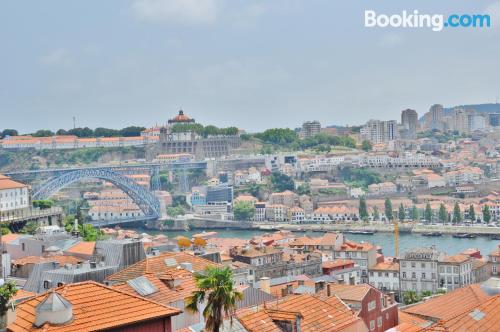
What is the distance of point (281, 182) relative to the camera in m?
60.4

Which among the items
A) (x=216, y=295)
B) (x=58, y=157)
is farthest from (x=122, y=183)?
(x=216, y=295)

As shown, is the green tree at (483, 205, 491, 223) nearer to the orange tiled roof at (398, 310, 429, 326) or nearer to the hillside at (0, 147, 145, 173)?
the orange tiled roof at (398, 310, 429, 326)

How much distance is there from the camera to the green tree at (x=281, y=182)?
196 ft

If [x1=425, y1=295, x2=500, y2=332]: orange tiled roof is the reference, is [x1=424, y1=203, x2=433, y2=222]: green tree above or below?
below

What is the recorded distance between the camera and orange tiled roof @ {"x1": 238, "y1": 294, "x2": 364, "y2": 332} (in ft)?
21.7

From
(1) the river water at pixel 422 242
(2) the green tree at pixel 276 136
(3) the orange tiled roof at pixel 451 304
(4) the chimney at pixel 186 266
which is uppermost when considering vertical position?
(2) the green tree at pixel 276 136

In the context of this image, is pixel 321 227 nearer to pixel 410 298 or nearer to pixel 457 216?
pixel 457 216

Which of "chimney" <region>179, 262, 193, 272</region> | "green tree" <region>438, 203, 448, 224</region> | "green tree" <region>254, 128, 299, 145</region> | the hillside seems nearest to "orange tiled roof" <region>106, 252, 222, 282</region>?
"chimney" <region>179, 262, 193, 272</region>

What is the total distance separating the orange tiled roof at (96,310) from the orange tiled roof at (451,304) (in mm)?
6142

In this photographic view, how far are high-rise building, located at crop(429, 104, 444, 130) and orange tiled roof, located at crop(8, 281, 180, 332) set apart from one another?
347ft

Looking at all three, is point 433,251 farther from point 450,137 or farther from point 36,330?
point 450,137

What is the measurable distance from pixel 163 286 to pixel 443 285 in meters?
13.6

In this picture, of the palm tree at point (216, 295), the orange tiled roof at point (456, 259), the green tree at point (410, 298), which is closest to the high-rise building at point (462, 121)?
the orange tiled roof at point (456, 259)

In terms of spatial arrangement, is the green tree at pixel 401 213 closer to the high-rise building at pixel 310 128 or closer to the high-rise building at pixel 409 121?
the high-rise building at pixel 310 128
